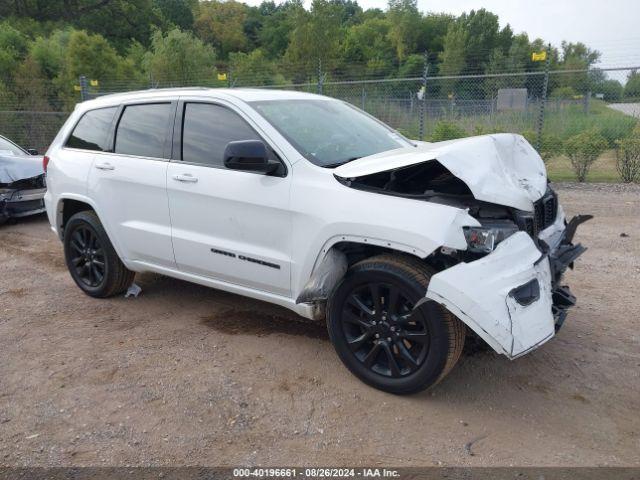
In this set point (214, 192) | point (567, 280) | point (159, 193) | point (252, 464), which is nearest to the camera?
point (252, 464)

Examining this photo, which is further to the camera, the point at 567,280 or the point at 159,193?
the point at 567,280

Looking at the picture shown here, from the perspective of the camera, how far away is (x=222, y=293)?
5.23m

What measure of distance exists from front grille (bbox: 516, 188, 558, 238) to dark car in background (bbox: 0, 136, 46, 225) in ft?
25.1

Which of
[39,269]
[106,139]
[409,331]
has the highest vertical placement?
[106,139]

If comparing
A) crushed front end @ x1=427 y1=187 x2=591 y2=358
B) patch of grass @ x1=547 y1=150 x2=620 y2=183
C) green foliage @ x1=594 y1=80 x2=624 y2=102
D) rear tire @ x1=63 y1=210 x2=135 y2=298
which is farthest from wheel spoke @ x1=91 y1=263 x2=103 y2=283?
green foliage @ x1=594 y1=80 x2=624 y2=102

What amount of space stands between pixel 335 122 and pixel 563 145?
8.50 meters

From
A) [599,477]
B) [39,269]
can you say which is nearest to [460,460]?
[599,477]

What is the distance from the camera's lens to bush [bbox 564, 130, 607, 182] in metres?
11.0

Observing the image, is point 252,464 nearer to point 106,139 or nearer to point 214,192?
point 214,192

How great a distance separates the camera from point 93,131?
5.09 metres

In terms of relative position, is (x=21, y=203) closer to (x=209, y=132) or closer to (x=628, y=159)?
(x=209, y=132)

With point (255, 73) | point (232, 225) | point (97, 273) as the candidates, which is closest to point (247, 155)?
point (232, 225)

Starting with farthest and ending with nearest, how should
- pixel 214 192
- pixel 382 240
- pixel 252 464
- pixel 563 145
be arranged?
pixel 563 145 < pixel 214 192 < pixel 382 240 < pixel 252 464

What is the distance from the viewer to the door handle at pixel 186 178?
4.10 m
